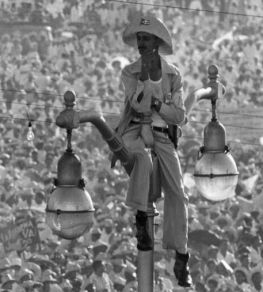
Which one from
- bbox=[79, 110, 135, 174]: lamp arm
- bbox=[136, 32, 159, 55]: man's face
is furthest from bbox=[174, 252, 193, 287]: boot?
bbox=[136, 32, 159, 55]: man's face

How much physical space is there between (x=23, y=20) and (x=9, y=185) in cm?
3481

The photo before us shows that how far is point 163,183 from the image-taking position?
9.20 m

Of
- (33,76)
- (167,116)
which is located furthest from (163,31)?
(33,76)

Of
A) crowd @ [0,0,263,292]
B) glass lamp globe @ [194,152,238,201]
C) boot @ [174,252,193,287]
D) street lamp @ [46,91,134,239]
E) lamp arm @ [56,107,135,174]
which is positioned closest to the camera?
lamp arm @ [56,107,135,174]

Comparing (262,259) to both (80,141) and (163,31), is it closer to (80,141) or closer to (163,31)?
(80,141)

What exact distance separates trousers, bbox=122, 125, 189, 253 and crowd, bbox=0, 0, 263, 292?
0.35 meters

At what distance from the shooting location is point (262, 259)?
1377 inches

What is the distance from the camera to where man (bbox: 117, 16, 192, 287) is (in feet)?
29.8

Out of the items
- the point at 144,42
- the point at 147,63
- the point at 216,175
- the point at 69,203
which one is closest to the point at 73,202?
the point at 69,203

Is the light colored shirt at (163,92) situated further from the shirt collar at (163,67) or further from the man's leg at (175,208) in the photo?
the man's leg at (175,208)

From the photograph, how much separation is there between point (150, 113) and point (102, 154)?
41041 millimetres

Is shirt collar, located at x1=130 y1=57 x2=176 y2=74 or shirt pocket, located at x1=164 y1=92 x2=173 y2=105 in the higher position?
shirt collar, located at x1=130 y1=57 x2=176 y2=74

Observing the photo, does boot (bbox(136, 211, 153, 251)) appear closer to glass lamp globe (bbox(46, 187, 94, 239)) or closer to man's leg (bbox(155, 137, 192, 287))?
man's leg (bbox(155, 137, 192, 287))

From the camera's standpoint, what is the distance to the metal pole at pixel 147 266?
908 centimetres
